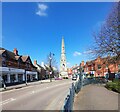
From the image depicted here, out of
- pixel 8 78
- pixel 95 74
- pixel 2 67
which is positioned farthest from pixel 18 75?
pixel 95 74

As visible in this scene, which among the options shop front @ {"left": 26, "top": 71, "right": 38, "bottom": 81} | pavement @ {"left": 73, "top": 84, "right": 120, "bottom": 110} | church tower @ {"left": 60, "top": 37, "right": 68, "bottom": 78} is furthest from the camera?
church tower @ {"left": 60, "top": 37, "right": 68, "bottom": 78}

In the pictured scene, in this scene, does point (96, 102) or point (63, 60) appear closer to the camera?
point (96, 102)

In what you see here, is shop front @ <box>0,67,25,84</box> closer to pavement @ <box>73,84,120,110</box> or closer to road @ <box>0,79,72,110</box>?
road @ <box>0,79,72,110</box>

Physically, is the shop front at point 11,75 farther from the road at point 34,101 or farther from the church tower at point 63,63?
the church tower at point 63,63

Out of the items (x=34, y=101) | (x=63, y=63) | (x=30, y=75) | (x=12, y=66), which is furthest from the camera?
(x=63, y=63)

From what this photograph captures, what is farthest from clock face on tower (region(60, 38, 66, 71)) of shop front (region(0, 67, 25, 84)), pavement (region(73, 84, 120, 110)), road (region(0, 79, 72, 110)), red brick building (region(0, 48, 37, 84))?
pavement (region(73, 84, 120, 110))

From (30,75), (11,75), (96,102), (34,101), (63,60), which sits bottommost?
(34,101)

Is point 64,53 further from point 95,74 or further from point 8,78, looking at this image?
point 8,78

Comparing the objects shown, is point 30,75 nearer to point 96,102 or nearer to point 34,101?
point 34,101

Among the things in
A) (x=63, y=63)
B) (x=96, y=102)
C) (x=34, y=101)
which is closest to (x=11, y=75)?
(x=34, y=101)

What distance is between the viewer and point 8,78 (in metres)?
48.5

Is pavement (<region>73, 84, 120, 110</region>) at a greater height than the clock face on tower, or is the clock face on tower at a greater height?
the clock face on tower

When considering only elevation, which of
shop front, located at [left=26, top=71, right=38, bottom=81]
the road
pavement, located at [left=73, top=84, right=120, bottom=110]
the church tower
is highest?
the church tower

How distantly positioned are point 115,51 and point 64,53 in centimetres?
9627
